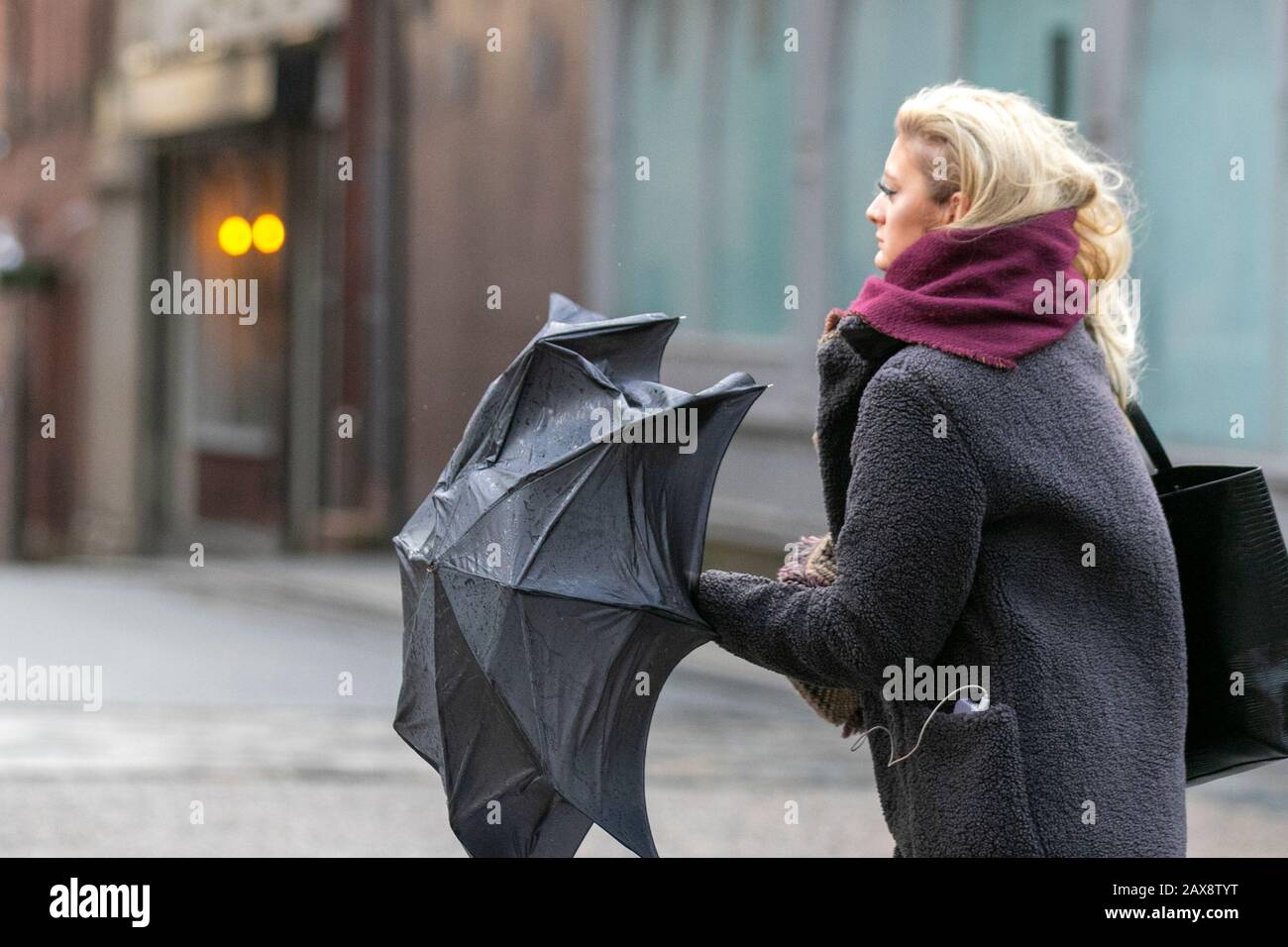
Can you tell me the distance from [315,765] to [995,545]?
678cm

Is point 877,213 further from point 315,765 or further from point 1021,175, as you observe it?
point 315,765

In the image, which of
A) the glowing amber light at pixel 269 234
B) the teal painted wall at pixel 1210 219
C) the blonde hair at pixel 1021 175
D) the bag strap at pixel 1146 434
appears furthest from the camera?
the glowing amber light at pixel 269 234

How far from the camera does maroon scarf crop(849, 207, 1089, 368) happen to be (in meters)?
2.47

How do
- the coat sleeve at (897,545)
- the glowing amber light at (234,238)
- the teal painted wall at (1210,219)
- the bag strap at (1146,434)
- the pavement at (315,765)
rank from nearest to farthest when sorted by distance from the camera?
the coat sleeve at (897,545)
the bag strap at (1146,434)
the pavement at (315,765)
the teal painted wall at (1210,219)
the glowing amber light at (234,238)

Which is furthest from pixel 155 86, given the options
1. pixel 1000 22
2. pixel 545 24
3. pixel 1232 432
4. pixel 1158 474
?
pixel 1158 474

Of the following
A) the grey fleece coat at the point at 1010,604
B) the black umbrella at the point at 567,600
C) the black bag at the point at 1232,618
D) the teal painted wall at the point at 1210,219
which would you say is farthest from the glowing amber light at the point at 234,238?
the grey fleece coat at the point at 1010,604

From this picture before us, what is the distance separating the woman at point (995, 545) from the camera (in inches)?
94.6

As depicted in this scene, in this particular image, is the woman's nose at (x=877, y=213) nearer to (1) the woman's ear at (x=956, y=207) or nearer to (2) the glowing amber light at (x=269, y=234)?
(1) the woman's ear at (x=956, y=207)

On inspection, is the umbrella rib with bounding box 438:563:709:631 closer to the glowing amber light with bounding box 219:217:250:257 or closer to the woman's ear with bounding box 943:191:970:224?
the woman's ear with bounding box 943:191:970:224

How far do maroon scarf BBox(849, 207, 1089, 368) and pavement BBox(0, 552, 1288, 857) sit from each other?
365cm

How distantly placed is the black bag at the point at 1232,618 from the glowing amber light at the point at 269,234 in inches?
713

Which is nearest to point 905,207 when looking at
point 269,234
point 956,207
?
point 956,207

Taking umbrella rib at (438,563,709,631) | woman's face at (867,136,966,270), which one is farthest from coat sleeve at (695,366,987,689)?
woman's face at (867,136,966,270)
